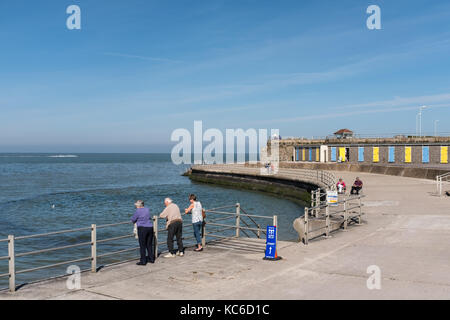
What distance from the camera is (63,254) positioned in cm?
1836

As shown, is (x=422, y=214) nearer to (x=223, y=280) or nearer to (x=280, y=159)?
(x=223, y=280)

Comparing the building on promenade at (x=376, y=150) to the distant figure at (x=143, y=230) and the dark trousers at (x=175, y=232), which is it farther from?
the distant figure at (x=143, y=230)

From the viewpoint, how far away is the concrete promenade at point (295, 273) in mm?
8180

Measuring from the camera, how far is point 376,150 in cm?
5447

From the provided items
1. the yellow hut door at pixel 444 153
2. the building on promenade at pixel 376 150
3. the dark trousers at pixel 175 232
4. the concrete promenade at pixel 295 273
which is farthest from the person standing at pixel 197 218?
the yellow hut door at pixel 444 153

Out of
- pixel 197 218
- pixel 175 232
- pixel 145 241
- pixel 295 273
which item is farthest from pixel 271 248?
pixel 145 241

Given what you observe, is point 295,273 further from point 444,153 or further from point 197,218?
point 444,153

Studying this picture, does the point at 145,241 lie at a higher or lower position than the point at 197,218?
lower

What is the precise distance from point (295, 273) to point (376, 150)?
4822 centimetres

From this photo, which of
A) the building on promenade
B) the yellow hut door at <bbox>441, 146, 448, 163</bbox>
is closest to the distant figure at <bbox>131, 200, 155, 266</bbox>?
the building on promenade

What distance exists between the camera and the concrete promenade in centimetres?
818

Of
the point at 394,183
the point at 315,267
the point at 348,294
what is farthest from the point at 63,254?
the point at 394,183
